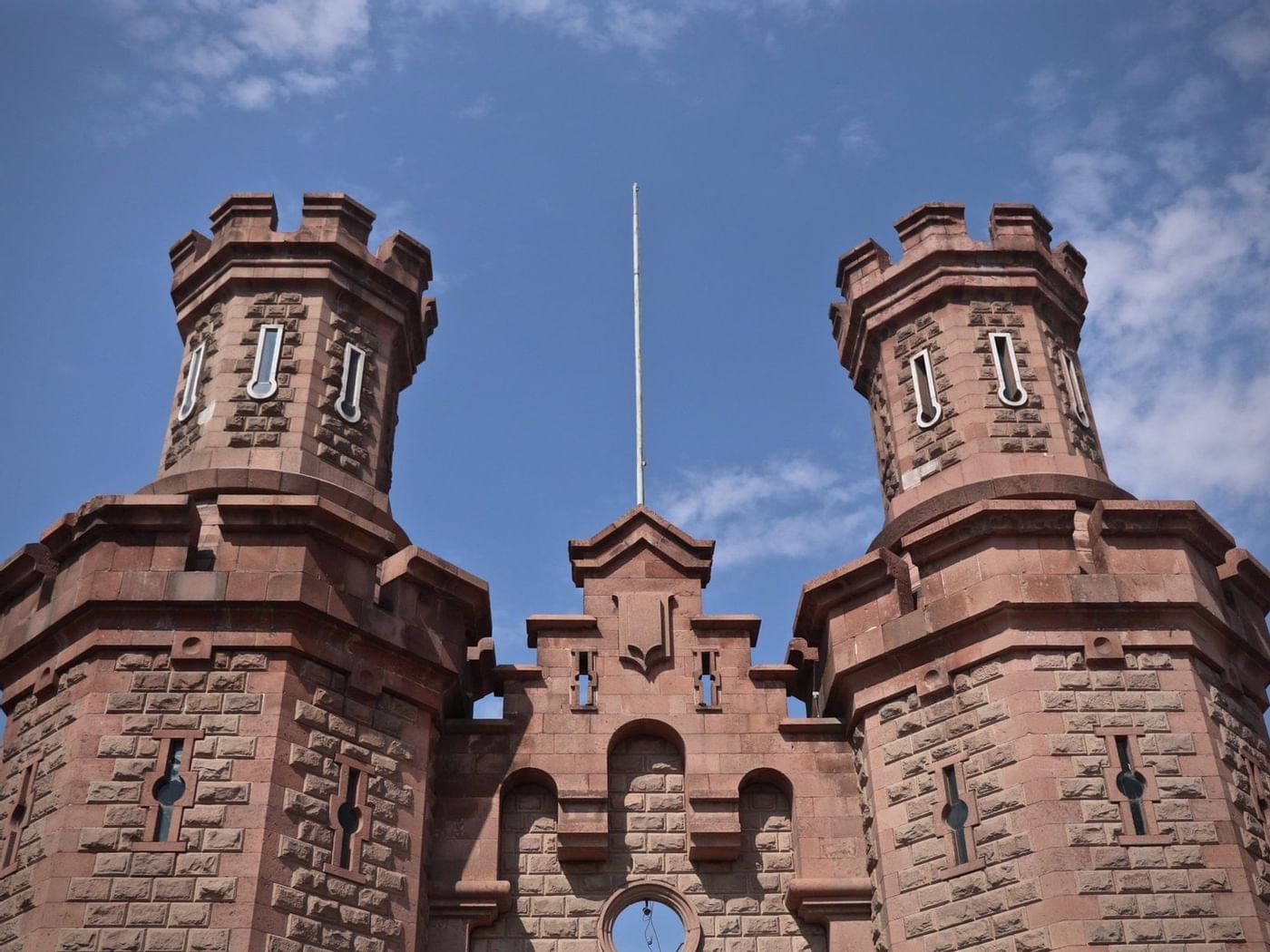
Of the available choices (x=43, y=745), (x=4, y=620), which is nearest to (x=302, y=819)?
(x=43, y=745)

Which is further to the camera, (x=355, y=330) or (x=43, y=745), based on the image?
(x=355, y=330)

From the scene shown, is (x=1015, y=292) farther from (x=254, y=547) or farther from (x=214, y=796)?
(x=214, y=796)

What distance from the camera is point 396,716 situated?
1689cm

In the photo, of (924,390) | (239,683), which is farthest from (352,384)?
(924,390)

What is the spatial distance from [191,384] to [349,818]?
23.0 ft

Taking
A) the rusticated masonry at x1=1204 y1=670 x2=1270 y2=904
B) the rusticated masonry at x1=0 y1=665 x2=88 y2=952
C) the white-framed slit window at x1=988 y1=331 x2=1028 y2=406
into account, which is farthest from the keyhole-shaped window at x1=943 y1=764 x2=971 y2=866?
the rusticated masonry at x1=0 y1=665 x2=88 y2=952

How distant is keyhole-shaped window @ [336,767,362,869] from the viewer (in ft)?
50.8

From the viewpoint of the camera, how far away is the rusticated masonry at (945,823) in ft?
49.6

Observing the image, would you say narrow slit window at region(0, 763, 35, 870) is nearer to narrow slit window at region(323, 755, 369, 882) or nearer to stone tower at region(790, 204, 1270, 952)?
narrow slit window at region(323, 755, 369, 882)

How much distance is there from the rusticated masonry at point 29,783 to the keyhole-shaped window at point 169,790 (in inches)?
37.5

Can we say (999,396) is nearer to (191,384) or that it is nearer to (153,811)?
(191,384)

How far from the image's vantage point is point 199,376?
65.0 feet

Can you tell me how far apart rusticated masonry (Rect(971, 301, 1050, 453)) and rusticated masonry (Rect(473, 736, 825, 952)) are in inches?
213

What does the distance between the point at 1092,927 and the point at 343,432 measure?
10.7 metres
